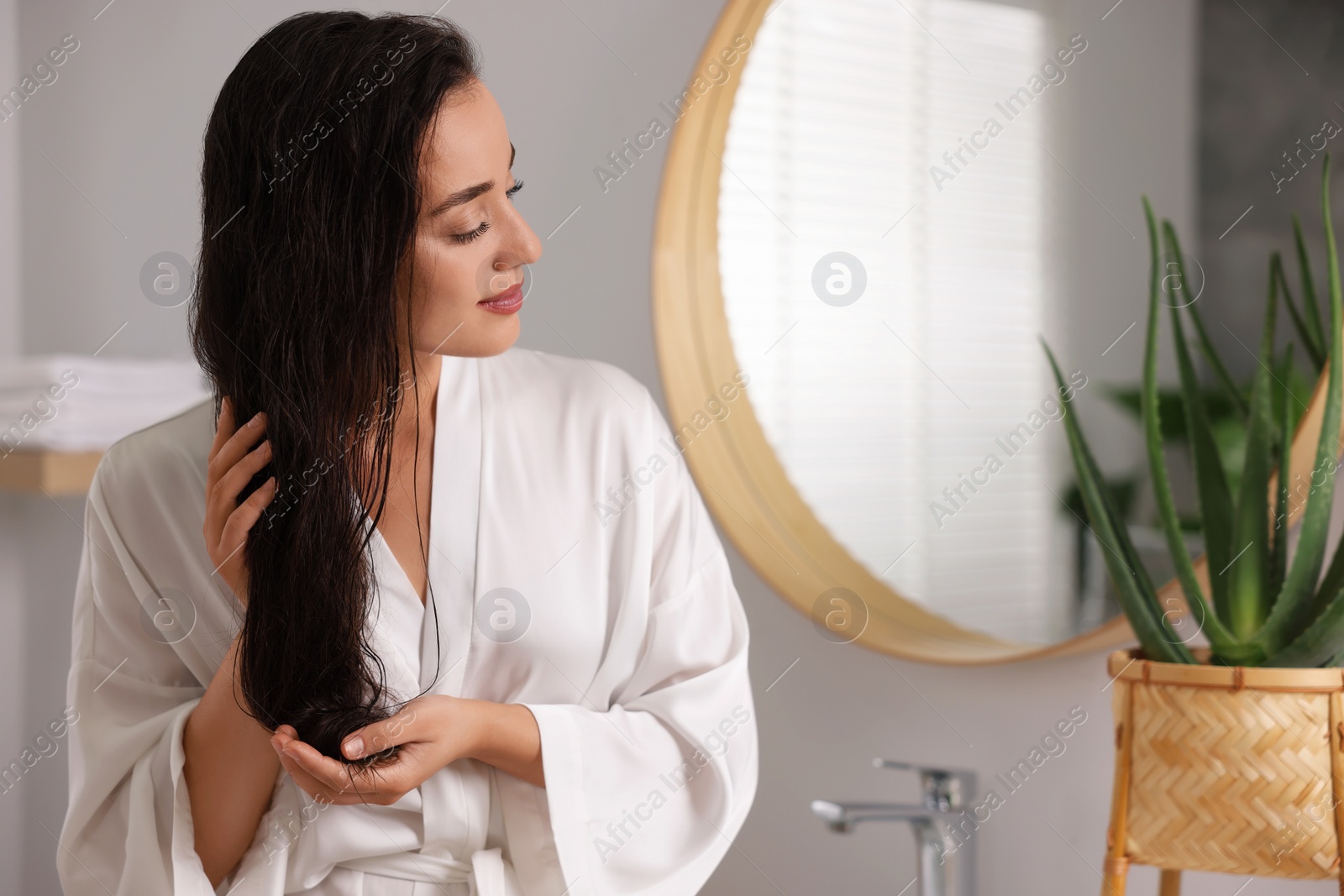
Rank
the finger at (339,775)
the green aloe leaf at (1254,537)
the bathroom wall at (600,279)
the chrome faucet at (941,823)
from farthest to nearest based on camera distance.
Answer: the bathroom wall at (600,279)
the chrome faucet at (941,823)
the green aloe leaf at (1254,537)
the finger at (339,775)

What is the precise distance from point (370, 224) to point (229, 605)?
28cm

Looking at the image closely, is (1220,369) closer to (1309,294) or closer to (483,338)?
(1309,294)

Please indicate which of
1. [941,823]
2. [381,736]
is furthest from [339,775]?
[941,823]

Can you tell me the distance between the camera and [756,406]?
1.16m

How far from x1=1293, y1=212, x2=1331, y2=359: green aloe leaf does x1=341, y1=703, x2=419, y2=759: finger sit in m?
0.66

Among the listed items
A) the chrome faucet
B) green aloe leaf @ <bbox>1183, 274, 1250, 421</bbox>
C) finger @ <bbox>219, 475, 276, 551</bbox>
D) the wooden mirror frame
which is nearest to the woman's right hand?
finger @ <bbox>219, 475, 276, 551</bbox>

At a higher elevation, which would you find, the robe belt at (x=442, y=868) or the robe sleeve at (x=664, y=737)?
the robe sleeve at (x=664, y=737)

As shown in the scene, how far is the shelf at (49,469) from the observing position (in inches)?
42.3

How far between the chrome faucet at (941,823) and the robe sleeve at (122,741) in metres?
0.44

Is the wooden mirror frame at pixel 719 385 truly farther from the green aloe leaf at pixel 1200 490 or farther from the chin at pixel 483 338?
the chin at pixel 483 338

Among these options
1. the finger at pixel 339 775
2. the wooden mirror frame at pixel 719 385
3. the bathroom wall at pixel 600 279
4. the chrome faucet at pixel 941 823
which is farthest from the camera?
the wooden mirror frame at pixel 719 385

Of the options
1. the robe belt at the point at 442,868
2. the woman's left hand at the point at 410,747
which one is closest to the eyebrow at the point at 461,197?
the woman's left hand at the point at 410,747

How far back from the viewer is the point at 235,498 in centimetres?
64

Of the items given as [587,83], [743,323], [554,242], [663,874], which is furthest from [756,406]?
[663,874]
